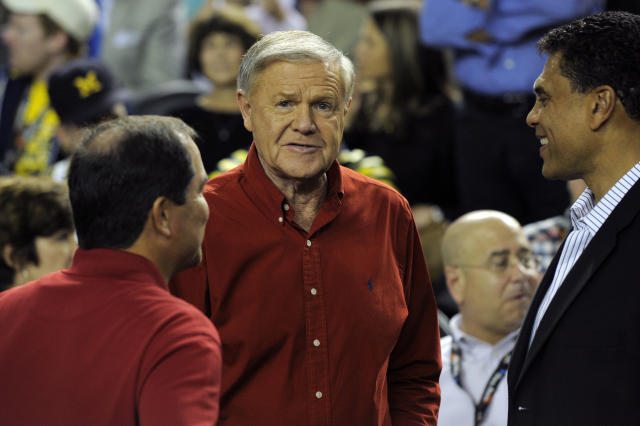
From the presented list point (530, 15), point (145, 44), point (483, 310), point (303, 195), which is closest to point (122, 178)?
point (303, 195)

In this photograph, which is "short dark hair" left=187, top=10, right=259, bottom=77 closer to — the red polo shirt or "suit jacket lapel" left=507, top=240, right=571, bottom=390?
"suit jacket lapel" left=507, top=240, right=571, bottom=390

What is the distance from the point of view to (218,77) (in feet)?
19.2

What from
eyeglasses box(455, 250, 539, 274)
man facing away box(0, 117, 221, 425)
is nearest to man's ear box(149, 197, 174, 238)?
man facing away box(0, 117, 221, 425)

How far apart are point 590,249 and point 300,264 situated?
2.59ft

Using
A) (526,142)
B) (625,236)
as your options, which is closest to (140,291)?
(625,236)

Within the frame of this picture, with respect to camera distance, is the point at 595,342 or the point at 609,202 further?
the point at 609,202

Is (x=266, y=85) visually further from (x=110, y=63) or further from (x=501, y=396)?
(x=110, y=63)

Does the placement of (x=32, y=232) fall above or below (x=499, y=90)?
below

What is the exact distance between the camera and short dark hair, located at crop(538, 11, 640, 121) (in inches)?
103

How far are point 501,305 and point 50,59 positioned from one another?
398cm

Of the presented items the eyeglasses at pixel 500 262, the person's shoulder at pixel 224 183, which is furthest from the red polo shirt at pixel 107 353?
the eyeglasses at pixel 500 262

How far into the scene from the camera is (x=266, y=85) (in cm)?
271

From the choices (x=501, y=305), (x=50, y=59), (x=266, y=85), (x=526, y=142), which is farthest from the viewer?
(x=50, y=59)

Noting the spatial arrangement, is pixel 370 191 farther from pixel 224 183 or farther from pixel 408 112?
pixel 408 112
